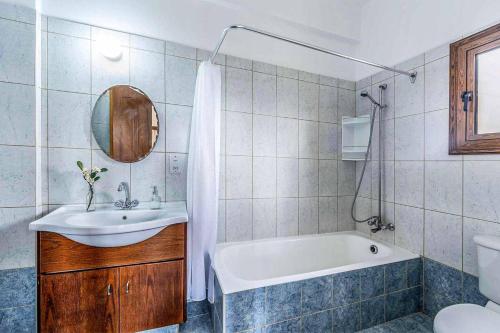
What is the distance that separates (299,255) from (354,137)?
1362 millimetres

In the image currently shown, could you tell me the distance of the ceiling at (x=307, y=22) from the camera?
1.64m

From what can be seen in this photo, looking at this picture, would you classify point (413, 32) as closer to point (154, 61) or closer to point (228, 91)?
point (228, 91)

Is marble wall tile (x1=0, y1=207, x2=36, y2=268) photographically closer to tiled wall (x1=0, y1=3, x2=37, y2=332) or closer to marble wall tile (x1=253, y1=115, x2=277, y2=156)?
tiled wall (x1=0, y1=3, x2=37, y2=332)

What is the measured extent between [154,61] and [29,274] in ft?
5.42

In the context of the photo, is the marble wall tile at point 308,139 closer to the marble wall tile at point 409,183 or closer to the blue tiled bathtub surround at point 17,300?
the marble wall tile at point 409,183

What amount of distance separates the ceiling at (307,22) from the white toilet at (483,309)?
55.8 inches

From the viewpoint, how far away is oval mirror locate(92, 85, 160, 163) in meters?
1.67

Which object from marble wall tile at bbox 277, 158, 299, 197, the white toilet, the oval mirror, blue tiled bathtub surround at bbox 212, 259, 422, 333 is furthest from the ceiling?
blue tiled bathtub surround at bbox 212, 259, 422, 333

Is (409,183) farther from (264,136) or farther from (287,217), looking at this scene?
(264,136)

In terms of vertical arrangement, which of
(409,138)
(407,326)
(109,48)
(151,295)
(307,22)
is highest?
(307,22)

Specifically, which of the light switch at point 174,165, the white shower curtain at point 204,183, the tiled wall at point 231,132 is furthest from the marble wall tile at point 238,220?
the light switch at point 174,165

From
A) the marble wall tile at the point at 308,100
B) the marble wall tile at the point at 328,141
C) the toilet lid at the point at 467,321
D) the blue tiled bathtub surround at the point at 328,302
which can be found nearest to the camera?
the toilet lid at the point at 467,321

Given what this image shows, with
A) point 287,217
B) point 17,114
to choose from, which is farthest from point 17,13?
point 287,217

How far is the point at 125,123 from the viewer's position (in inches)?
68.6
